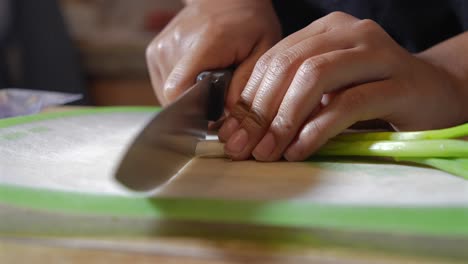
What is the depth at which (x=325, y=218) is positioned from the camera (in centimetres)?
47

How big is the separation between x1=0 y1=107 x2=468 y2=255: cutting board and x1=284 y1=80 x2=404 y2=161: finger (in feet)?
0.07

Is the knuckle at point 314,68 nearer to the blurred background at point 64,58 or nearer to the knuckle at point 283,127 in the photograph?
the knuckle at point 283,127

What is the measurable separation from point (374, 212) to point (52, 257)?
285mm

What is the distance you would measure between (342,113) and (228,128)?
0.50 ft

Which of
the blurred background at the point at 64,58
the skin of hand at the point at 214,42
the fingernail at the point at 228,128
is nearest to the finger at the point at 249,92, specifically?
the fingernail at the point at 228,128

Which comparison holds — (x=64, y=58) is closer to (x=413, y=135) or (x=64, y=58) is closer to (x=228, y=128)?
(x=228, y=128)

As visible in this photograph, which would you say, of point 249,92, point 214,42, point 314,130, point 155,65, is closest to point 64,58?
point 155,65

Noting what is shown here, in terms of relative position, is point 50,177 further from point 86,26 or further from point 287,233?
point 86,26

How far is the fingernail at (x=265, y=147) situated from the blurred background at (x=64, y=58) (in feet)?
5.65

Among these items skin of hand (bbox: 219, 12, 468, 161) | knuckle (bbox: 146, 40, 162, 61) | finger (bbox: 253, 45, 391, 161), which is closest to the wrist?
skin of hand (bbox: 219, 12, 468, 161)

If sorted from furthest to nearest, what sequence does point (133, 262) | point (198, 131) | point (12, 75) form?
point (12, 75), point (198, 131), point (133, 262)

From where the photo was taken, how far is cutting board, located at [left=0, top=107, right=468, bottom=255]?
0.47m

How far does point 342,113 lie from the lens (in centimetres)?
66

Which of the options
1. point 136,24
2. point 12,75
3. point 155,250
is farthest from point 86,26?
point 155,250
